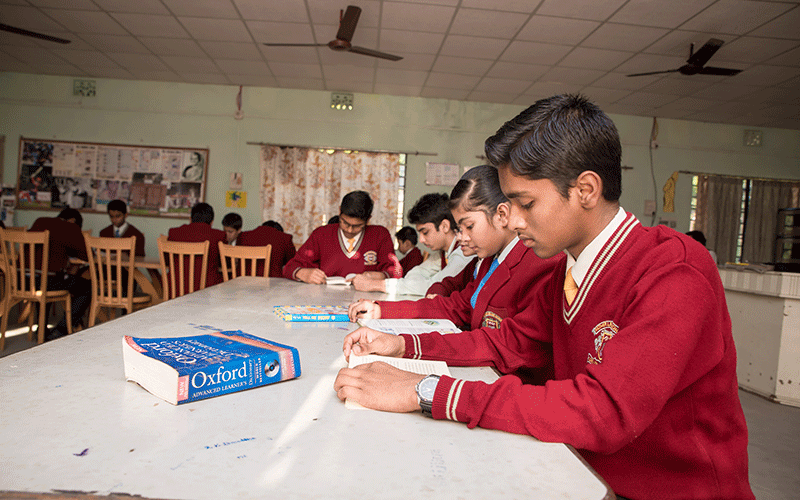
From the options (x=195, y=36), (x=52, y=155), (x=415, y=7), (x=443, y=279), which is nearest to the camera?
(x=443, y=279)

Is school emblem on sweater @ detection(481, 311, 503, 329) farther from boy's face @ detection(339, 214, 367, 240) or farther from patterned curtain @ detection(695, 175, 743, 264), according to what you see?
patterned curtain @ detection(695, 175, 743, 264)

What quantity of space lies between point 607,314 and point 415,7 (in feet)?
11.4

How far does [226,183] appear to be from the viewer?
19.2 ft

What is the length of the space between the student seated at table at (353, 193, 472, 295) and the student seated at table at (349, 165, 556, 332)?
23.3 inches

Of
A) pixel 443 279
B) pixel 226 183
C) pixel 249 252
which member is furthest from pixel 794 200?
pixel 226 183

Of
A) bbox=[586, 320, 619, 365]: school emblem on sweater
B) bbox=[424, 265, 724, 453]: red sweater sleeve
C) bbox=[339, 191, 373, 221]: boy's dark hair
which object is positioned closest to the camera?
bbox=[424, 265, 724, 453]: red sweater sleeve

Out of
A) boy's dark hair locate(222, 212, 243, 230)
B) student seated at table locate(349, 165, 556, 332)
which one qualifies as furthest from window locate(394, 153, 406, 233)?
student seated at table locate(349, 165, 556, 332)

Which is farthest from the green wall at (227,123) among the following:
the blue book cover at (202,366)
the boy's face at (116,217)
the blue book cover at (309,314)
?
the blue book cover at (202,366)

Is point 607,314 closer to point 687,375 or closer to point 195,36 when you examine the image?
point 687,375

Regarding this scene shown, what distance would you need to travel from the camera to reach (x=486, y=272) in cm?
178

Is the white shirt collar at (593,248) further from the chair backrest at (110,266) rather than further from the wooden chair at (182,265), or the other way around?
the chair backrest at (110,266)

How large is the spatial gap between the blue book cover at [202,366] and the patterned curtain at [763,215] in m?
7.21

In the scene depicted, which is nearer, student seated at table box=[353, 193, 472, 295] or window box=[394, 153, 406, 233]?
student seated at table box=[353, 193, 472, 295]

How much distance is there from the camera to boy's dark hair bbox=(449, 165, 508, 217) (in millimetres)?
1734
